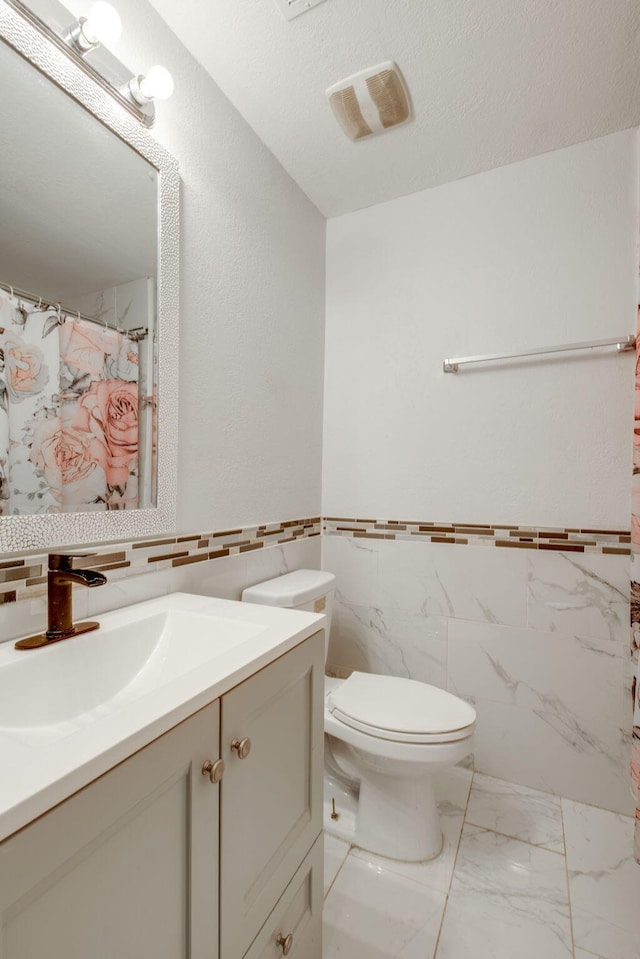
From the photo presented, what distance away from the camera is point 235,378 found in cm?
141

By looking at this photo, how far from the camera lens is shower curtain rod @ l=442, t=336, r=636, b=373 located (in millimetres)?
1454

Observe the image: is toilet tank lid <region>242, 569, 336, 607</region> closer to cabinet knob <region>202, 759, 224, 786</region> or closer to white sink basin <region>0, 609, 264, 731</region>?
white sink basin <region>0, 609, 264, 731</region>

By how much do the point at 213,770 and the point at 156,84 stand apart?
4.56ft

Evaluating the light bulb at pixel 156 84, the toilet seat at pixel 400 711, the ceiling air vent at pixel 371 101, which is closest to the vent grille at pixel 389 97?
the ceiling air vent at pixel 371 101

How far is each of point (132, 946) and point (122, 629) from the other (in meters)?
0.48

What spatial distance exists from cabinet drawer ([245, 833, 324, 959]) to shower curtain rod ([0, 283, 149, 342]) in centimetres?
121

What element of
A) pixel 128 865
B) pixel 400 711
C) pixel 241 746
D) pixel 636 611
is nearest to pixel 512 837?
pixel 400 711

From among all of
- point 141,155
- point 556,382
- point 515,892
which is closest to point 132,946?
point 515,892

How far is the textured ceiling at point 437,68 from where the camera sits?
1.13 metres

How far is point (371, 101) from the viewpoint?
1.38 m

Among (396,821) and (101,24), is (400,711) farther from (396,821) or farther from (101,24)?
(101,24)

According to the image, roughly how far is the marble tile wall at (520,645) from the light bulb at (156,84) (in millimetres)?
1565

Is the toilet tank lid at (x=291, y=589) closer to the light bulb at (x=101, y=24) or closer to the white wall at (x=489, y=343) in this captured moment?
the white wall at (x=489, y=343)

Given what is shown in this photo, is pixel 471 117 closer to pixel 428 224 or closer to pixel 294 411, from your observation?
pixel 428 224
